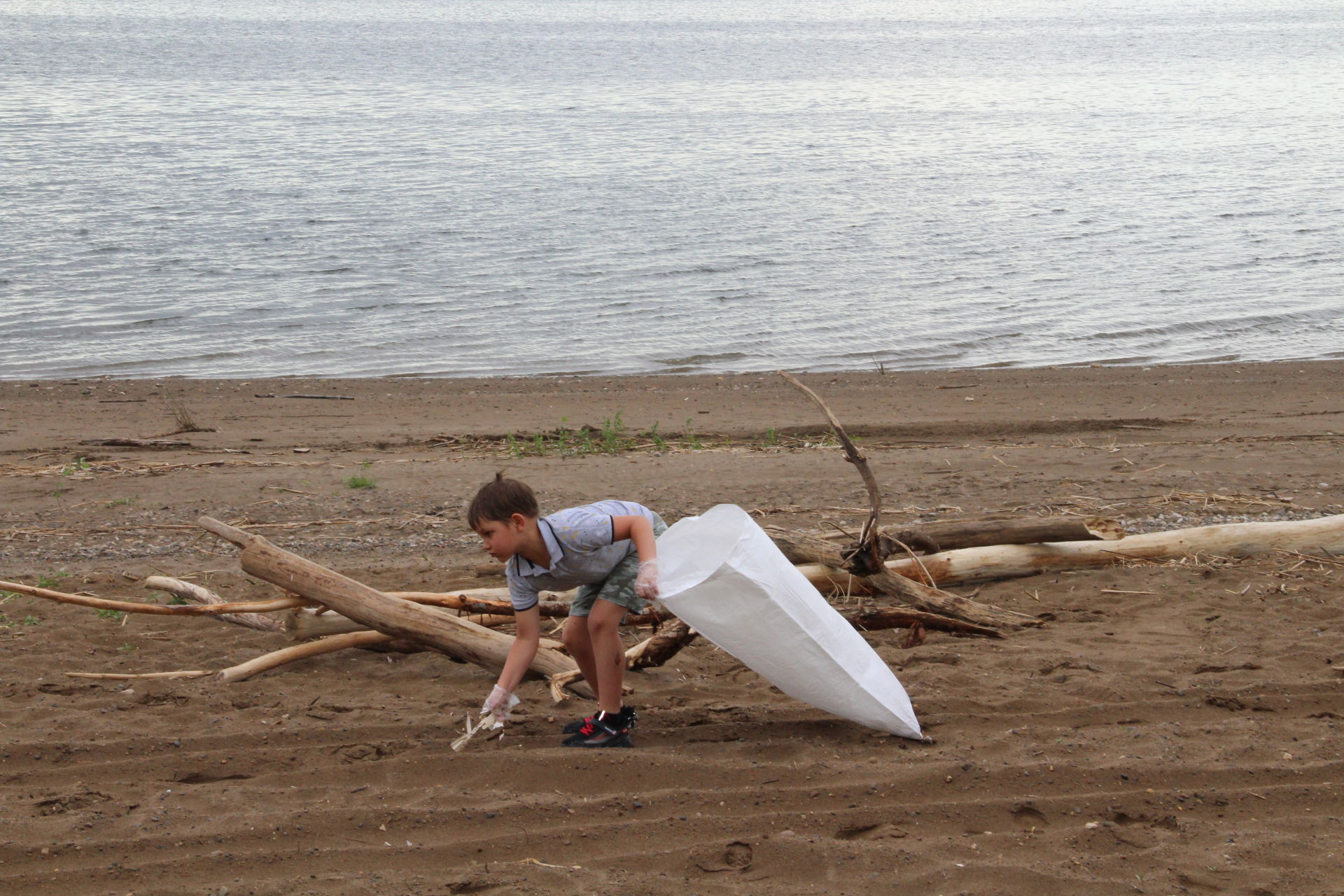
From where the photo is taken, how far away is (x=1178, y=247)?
21234 mm

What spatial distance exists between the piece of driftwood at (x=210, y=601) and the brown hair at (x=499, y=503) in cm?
214

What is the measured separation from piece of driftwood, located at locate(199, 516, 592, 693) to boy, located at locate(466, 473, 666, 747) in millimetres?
654

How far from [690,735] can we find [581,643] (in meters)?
0.53

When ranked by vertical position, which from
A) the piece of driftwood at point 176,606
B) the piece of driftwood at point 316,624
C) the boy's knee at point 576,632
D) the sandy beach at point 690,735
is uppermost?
the boy's knee at point 576,632

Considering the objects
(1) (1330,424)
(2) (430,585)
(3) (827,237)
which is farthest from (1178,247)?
(2) (430,585)

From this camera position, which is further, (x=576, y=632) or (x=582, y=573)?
(x=576, y=632)

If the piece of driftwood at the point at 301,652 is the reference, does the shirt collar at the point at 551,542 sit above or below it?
above

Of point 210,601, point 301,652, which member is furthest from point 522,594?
point 210,601

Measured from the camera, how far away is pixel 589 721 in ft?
12.8

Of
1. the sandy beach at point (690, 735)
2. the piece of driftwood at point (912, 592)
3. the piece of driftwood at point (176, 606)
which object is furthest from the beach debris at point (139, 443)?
the piece of driftwood at point (912, 592)

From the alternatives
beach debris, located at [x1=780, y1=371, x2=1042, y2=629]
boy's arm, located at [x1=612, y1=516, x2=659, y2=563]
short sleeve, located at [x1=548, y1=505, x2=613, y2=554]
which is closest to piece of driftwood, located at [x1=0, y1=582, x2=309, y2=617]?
short sleeve, located at [x1=548, y1=505, x2=613, y2=554]

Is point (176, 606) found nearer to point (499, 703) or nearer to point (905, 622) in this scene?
point (499, 703)

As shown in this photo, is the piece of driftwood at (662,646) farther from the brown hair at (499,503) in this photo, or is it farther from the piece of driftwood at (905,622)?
the brown hair at (499,503)

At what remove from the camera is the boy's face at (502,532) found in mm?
3518
